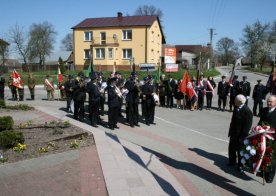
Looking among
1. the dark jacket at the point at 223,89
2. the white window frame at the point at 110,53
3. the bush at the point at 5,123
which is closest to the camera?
the bush at the point at 5,123

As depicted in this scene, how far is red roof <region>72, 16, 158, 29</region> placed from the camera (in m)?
54.9

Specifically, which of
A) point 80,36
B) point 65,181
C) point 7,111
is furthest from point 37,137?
point 80,36

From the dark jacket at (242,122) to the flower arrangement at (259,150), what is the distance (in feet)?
2.32

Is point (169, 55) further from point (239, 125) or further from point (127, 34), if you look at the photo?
point (239, 125)

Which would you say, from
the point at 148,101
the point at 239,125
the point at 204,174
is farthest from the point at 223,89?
the point at 204,174

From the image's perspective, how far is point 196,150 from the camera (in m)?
9.55

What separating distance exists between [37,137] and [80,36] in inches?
1968

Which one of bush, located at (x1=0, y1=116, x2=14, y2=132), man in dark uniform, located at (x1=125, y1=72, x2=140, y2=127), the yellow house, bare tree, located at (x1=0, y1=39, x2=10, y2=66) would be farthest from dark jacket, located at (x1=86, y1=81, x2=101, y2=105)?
bare tree, located at (x1=0, y1=39, x2=10, y2=66)

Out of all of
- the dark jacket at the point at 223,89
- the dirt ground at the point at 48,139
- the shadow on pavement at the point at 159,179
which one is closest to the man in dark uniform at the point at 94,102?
the dirt ground at the point at 48,139

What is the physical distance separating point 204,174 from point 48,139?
4440mm

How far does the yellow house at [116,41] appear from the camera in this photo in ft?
179

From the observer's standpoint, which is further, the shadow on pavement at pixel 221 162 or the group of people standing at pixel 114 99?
the group of people standing at pixel 114 99

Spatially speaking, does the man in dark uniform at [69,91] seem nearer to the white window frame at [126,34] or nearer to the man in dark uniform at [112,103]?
the man in dark uniform at [112,103]

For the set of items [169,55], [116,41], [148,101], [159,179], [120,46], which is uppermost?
[116,41]
